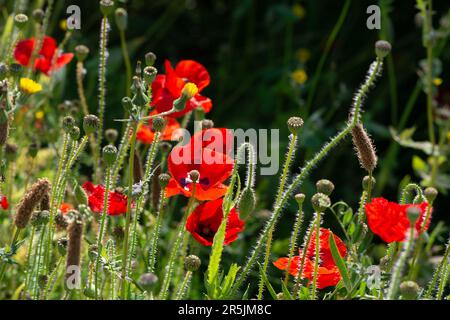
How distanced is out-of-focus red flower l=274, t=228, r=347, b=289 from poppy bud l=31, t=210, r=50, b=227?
34cm

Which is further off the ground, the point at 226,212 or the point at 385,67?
the point at 385,67

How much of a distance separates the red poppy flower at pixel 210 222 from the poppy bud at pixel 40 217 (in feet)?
0.67

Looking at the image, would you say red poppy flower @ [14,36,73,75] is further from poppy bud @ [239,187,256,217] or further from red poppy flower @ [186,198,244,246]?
poppy bud @ [239,187,256,217]

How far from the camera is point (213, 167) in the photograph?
134 centimetres

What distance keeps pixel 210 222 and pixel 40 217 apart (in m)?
0.28

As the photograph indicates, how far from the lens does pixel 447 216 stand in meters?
2.42

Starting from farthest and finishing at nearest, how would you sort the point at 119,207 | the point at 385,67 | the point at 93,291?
the point at 385,67 < the point at 119,207 < the point at 93,291

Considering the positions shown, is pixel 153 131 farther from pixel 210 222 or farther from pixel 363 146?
pixel 363 146

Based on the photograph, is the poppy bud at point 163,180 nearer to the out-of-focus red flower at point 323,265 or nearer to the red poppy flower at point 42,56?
the out-of-focus red flower at point 323,265

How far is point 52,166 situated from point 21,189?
0.19m

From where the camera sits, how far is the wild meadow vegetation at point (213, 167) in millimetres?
1121

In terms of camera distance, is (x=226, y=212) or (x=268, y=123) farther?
(x=268, y=123)
